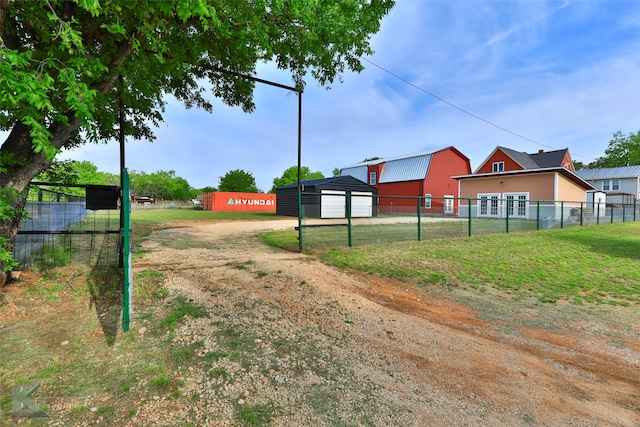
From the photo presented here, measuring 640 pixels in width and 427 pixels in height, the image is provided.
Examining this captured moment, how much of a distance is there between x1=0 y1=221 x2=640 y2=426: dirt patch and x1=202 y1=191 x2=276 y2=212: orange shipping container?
39090 millimetres

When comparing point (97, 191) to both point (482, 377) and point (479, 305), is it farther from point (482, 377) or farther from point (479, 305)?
point (479, 305)

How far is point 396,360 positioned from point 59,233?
5.35 meters

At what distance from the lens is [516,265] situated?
7148mm

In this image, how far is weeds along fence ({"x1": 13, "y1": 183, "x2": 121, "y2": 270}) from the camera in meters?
4.59

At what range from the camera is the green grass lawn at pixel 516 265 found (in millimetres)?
5352

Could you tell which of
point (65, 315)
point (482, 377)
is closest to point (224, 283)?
point (65, 315)

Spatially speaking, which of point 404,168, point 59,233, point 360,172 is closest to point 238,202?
point 360,172

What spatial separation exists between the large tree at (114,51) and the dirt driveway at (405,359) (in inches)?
100

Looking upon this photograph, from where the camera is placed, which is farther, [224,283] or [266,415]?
[224,283]

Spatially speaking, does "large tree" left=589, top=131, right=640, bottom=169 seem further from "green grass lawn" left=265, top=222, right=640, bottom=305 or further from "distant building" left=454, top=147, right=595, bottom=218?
"green grass lawn" left=265, top=222, right=640, bottom=305

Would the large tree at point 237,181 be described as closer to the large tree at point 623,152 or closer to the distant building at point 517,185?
the distant building at point 517,185

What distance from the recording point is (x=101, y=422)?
2.03m

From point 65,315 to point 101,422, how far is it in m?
2.28

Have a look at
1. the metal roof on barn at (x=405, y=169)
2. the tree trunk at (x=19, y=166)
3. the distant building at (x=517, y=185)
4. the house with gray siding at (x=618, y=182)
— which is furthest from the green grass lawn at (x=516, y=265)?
the house with gray siding at (x=618, y=182)
